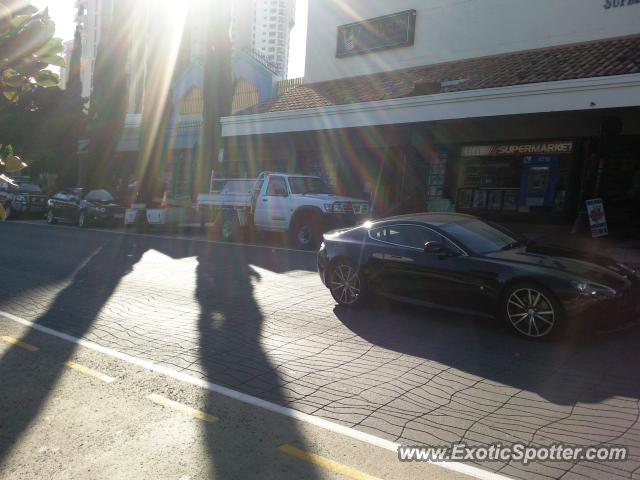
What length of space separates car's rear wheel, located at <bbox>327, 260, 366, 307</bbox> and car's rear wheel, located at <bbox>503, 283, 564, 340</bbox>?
83.3 inches

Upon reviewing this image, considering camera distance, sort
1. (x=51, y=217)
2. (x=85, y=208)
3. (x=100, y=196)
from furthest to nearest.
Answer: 1. (x=51, y=217)
2. (x=100, y=196)
3. (x=85, y=208)

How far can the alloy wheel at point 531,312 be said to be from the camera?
19.6 ft

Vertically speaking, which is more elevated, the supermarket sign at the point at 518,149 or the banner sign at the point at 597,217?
the supermarket sign at the point at 518,149

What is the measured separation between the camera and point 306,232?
47.2 feet

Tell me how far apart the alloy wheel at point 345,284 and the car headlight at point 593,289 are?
9.52 feet

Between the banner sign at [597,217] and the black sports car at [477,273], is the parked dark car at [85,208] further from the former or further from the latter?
the banner sign at [597,217]

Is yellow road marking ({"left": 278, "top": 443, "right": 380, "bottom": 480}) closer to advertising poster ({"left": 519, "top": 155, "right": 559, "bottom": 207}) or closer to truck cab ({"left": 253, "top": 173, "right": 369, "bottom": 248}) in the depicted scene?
truck cab ({"left": 253, "top": 173, "right": 369, "bottom": 248})

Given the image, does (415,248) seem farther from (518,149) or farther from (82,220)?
(82,220)

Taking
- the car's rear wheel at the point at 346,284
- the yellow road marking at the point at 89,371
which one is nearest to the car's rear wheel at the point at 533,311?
the car's rear wheel at the point at 346,284

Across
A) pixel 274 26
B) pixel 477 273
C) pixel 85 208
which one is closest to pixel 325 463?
pixel 477 273

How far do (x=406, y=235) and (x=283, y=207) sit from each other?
309 inches

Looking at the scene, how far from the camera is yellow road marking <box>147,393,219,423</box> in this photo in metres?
4.19

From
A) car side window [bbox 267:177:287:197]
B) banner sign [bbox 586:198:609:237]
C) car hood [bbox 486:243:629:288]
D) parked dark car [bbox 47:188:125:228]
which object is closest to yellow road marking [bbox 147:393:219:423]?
car hood [bbox 486:243:629:288]

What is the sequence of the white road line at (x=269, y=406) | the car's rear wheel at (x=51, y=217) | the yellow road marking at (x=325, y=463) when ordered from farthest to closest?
1. the car's rear wheel at (x=51, y=217)
2. the white road line at (x=269, y=406)
3. the yellow road marking at (x=325, y=463)
